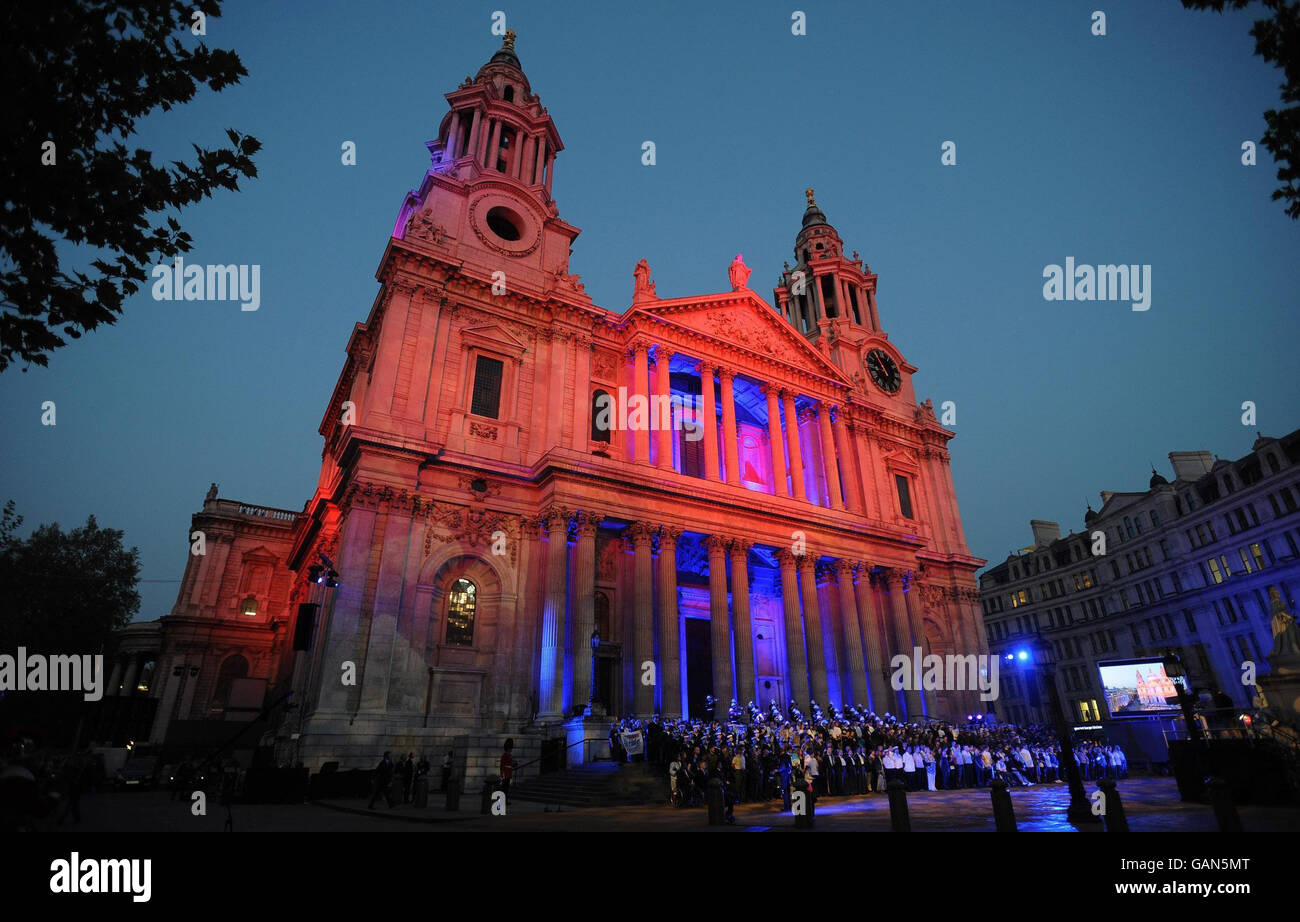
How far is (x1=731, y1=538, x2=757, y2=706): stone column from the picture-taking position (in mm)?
26328

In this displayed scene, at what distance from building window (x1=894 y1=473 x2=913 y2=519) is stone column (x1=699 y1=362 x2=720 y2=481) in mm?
15852

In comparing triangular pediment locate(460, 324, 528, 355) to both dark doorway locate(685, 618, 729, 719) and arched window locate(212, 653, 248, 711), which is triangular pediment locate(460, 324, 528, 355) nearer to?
dark doorway locate(685, 618, 729, 719)

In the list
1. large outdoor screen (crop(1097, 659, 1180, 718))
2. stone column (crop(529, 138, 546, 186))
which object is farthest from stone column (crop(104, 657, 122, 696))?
large outdoor screen (crop(1097, 659, 1180, 718))

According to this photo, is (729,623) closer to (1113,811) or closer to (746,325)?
(746,325)

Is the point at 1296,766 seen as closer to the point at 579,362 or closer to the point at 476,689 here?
the point at 476,689

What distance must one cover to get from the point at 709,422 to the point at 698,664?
11.9m

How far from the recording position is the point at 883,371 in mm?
46562

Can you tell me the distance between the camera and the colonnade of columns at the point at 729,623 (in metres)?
24.1

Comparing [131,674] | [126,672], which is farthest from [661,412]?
[126,672]

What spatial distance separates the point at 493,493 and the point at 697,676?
13.1 metres

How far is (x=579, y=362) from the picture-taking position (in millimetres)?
31266

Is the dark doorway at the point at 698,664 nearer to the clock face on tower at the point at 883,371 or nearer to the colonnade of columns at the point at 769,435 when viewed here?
the colonnade of columns at the point at 769,435

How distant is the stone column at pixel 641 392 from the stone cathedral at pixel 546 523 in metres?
0.22

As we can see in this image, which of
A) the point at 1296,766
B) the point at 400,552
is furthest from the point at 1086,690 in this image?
the point at 400,552
